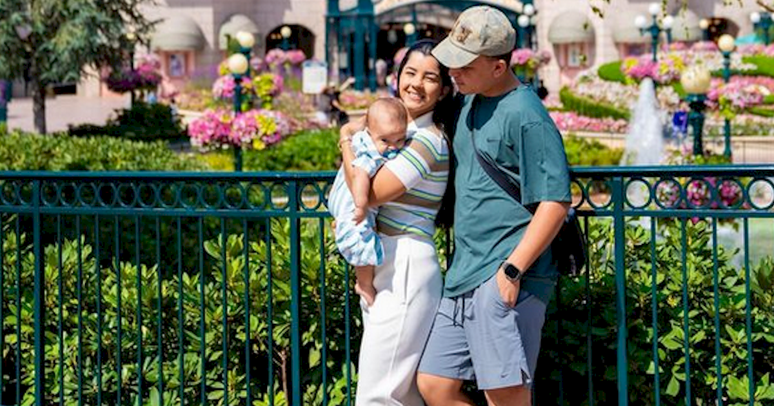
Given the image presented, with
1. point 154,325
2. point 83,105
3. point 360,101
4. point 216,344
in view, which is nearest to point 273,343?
point 216,344

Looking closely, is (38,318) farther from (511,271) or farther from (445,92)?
(511,271)

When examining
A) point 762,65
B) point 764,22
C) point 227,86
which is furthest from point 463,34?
point 764,22

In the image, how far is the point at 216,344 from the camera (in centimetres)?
551

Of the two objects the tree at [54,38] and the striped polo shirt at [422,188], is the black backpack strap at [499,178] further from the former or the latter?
the tree at [54,38]

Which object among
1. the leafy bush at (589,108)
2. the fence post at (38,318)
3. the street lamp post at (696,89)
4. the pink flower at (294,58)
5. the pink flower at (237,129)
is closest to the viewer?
the fence post at (38,318)

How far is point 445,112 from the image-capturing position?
444 cm

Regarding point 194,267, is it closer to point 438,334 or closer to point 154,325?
point 154,325

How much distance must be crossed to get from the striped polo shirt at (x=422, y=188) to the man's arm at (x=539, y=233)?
41 centimetres

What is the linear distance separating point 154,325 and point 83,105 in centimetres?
4195

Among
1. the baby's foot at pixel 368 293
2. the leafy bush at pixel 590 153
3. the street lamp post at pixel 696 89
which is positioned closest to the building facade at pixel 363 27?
the leafy bush at pixel 590 153

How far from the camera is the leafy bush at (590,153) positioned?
21.8m

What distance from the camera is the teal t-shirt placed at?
4.05 meters

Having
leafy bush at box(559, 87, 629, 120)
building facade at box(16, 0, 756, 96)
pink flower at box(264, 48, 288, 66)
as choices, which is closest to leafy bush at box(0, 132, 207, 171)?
leafy bush at box(559, 87, 629, 120)

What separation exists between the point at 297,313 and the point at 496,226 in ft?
3.66
